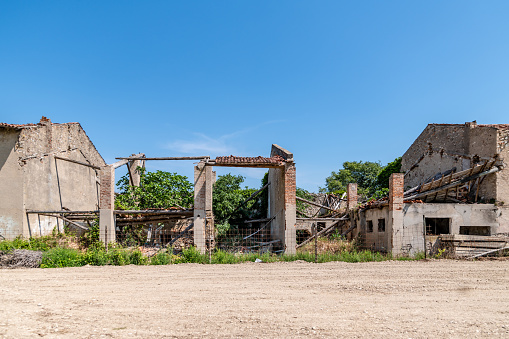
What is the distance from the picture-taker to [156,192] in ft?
67.1

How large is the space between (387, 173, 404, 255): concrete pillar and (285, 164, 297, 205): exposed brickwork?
164 inches

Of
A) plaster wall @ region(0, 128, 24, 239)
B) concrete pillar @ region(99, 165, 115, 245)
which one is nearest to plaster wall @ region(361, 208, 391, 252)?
concrete pillar @ region(99, 165, 115, 245)

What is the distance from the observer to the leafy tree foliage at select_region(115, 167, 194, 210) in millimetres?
19922

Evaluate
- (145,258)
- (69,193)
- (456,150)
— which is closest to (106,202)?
(145,258)

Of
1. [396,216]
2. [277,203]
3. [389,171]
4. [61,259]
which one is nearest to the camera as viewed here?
[61,259]

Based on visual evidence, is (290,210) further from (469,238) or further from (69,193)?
(69,193)

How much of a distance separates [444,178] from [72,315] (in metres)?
15.6

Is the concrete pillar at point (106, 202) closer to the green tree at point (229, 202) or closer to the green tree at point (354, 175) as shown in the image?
the green tree at point (229, 202)

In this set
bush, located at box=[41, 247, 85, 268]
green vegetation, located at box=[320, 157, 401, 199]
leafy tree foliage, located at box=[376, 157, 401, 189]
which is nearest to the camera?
bush, located at box=[41, 247, 85, 268]

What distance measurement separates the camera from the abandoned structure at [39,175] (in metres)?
16.8

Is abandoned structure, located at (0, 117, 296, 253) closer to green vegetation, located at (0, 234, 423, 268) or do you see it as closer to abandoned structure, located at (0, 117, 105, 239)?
abandoned structure, located at (0, 117, 105, 239)

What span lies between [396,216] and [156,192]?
481 inches

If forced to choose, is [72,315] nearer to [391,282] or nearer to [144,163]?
[391,282]

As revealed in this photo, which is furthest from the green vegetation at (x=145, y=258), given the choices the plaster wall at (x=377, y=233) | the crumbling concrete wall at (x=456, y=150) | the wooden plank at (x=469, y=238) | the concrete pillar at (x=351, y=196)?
the concrete pillar at (x=351, y=196)
